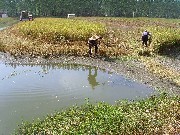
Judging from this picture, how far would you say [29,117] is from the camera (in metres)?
11.7

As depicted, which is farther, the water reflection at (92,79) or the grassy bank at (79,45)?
the grassy bank at (79,45)

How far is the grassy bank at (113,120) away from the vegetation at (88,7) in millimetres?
77460

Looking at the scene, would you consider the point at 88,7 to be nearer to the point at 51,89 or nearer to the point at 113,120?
the point at 51,89

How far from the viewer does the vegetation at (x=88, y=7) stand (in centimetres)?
9056

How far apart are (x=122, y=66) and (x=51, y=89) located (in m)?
6.32

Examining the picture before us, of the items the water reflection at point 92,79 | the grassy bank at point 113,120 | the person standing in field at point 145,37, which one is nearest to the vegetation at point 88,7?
the person standing in field at point 145,37

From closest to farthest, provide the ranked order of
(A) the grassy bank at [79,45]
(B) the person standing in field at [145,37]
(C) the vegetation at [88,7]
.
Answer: (A) the grassy bank at [79,45], (B) the person standing in field at [145,37], (C) the vegetation at [88,7]

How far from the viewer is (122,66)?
19.9 meters

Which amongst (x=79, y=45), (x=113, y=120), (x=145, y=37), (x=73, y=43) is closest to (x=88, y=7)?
(x=73, y=43)

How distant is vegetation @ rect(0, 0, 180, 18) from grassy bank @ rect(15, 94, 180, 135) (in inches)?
3050

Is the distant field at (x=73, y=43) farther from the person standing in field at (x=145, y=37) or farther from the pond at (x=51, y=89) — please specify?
the pond at (x=51, y=89)

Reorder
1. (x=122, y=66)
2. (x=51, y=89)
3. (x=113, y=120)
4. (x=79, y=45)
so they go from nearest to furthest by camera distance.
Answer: (x=113, y=120)
(x=51, y=89)
(x=122, y=66)
(x=79, y=45)

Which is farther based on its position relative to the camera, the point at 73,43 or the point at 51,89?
the point at 73,43

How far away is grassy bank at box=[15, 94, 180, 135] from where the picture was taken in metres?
10.3
